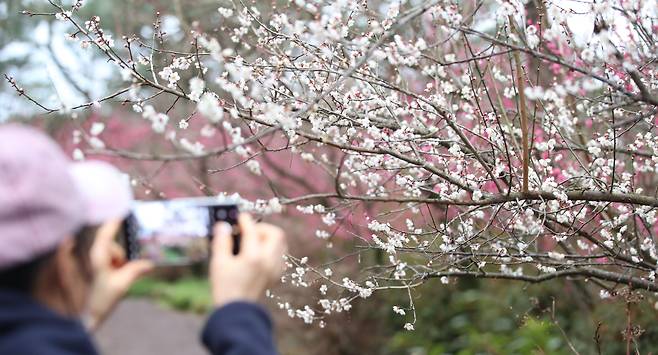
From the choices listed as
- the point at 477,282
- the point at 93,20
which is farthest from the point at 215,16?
the point at 93,20

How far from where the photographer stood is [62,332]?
125cm

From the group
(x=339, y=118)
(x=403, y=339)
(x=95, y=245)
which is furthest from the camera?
(x=403, y=339)

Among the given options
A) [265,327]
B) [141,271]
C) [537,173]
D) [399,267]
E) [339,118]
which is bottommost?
[265,327]

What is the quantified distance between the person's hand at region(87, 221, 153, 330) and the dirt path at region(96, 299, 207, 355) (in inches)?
400

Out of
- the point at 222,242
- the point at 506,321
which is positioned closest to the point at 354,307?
the point at 506,321

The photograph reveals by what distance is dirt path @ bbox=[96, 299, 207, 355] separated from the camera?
12070 mm

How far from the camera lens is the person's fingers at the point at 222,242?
59.4 inches

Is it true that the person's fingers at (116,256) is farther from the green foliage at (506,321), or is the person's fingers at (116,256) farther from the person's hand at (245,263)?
the green foliage at (506,321)

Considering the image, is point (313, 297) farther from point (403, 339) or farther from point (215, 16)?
point (215, 16)

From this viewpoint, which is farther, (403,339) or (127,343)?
(127,343)

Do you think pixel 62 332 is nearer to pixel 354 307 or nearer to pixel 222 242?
pixel 222 242

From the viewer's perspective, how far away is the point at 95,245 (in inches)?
56.4

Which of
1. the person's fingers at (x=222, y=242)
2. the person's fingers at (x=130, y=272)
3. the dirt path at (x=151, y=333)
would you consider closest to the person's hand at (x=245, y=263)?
the person's fingers at (x=222, y=242)

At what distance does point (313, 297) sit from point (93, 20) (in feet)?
11.8
